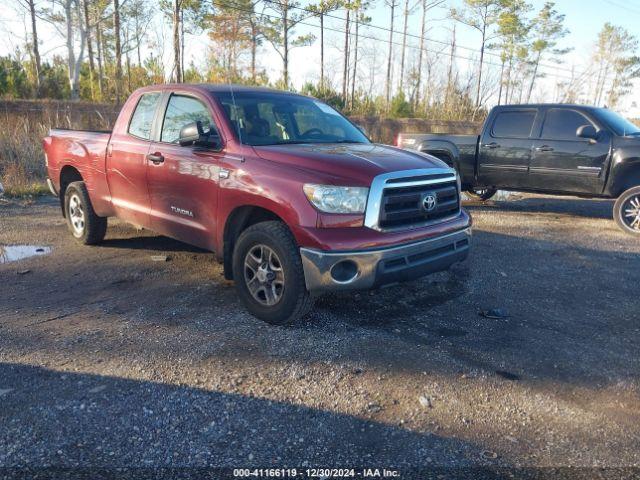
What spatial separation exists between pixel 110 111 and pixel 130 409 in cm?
2102

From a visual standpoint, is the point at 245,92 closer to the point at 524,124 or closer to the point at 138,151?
the point at 138,151

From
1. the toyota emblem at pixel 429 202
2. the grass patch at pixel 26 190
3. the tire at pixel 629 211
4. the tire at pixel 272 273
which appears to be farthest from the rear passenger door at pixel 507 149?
the grass patch at pixel 26 190

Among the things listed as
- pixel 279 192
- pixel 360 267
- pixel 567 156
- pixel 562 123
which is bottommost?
pixel 360 267

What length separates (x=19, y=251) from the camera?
6.09 meters

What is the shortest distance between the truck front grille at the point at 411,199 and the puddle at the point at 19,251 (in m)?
4.49

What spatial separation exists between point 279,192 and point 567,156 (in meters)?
6.26

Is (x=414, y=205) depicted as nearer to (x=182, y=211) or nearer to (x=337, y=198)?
(x=337, y=198)

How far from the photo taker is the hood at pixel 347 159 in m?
3.58

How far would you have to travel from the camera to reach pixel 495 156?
8875mm

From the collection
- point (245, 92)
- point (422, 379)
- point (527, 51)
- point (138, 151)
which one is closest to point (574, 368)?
point (422, 379)

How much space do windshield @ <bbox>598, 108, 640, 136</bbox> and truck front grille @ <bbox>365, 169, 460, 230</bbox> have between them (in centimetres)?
506

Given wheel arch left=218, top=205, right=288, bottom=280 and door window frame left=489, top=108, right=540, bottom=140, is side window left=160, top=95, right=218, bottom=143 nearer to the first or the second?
wheel arch left=218, top=205, right=288, bottom=280

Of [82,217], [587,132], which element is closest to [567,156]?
[587,132]

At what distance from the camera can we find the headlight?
3.51 meters
